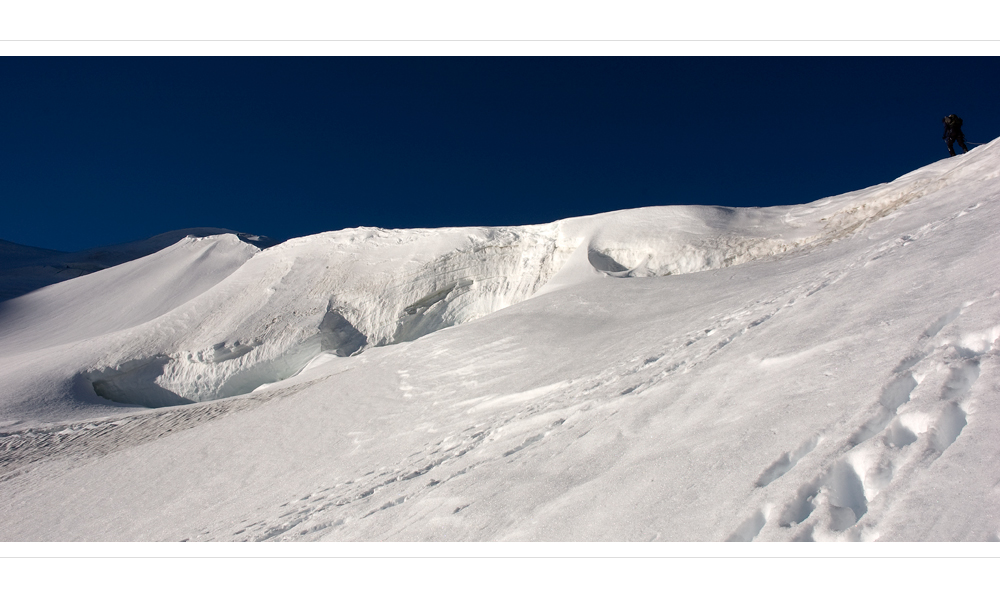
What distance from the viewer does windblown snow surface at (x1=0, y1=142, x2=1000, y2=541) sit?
111 inches

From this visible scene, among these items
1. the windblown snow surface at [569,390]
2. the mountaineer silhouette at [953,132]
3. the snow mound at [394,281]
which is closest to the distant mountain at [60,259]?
the snow mound at [394,281]

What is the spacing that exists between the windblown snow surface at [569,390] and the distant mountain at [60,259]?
A: 15.1 meters

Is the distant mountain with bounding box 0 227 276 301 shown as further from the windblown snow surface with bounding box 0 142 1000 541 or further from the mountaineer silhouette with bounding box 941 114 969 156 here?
the mountaineer silhouette with bounding box 941 114 969 156

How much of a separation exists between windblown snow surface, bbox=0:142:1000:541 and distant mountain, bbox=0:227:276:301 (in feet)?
49.6

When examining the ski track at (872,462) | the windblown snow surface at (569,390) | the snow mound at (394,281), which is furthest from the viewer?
the snow mound at (394,281)

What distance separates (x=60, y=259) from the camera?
42.8 m

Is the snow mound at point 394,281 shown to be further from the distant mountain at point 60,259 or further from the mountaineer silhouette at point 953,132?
the distant mountain at point 60,259

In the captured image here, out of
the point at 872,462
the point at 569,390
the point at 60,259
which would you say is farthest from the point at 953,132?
the point at 60,259

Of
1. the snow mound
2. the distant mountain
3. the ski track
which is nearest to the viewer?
the ski track

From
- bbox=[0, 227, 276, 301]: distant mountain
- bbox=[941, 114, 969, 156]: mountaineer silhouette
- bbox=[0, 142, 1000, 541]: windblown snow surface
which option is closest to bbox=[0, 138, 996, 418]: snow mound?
bbox=[0, 142, 1000, 541]: windblown snow surface

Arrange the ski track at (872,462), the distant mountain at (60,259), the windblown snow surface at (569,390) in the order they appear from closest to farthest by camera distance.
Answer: the ski track at (872,462) < the windblown snow surface at (569,390) < the distant mountain at (60,259)

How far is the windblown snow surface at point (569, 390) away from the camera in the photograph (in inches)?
111

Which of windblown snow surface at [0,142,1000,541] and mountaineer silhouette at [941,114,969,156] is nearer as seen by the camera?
windblown snow surface at [0,142,1000,541]
